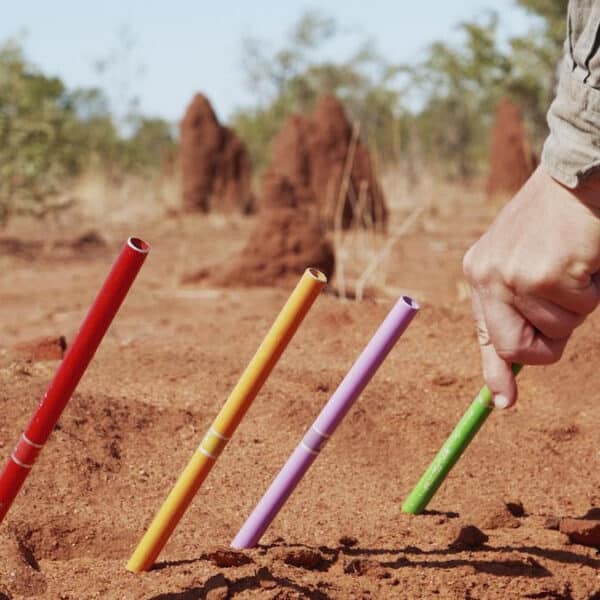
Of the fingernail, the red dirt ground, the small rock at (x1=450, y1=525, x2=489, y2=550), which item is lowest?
the red dirt ground

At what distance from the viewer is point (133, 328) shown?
6.30 metres

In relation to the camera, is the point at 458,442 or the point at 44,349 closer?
the point at 458,442

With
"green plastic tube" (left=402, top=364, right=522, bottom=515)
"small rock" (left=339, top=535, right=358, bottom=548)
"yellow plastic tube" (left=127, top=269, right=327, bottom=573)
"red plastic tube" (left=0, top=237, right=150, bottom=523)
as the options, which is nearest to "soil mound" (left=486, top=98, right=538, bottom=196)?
"green plastic tube" (left=402, top=364, right=522, bottom=515)

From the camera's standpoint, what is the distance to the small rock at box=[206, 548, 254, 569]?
7.97 ft

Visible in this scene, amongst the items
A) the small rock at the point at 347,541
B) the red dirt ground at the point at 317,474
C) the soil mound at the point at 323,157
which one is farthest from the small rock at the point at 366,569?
the soil mound at the point at 323,157

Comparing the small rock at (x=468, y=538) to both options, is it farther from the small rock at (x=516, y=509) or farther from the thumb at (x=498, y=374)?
the thumb at (x=498, y=374)

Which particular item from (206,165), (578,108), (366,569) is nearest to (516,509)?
(366,569)

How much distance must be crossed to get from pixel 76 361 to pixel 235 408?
1.11ft

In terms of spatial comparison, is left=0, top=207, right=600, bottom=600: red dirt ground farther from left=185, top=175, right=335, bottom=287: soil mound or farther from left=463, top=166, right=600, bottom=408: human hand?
left=185, top=175, right=335, bottom=287: soil mound

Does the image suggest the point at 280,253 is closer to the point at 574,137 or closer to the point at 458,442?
the point at 458,442

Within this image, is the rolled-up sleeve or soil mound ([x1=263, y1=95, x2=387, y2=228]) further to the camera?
soil mound ([x1=263, y1=95, x2=387, y2=228])

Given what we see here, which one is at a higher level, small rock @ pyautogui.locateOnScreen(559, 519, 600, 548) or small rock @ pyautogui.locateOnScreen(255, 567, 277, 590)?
small rock @ pyautogui.locateOnScreen(559, 519, 600, 548)

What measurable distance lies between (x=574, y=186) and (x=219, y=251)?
10538 mm

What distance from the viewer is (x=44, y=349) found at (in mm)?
4184
